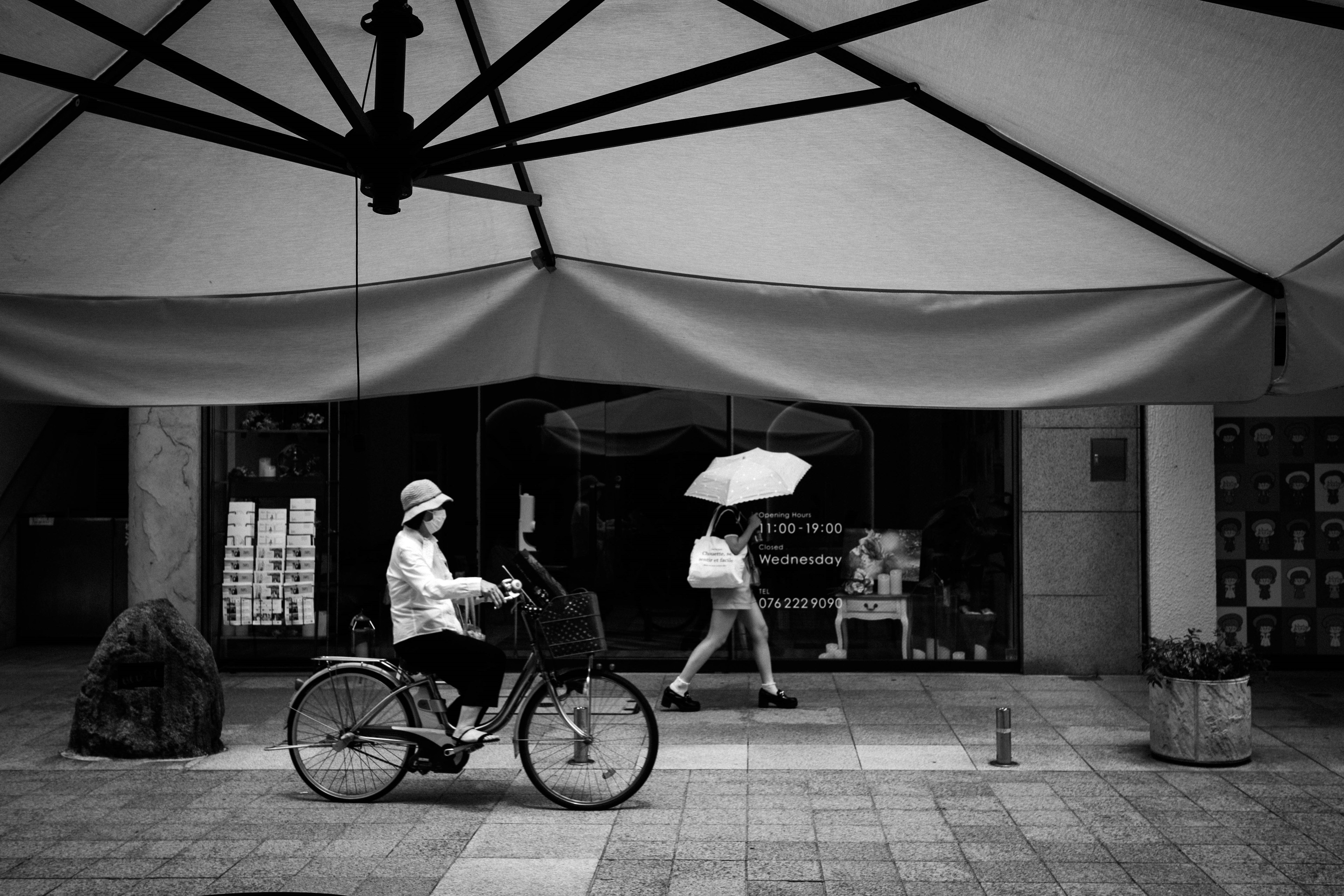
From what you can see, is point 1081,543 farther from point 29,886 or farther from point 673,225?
point 29,886

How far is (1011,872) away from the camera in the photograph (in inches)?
245

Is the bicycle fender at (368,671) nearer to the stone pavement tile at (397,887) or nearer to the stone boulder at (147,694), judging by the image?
the stone pavement tile at (397,887)

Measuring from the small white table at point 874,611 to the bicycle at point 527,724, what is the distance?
5.05 metres

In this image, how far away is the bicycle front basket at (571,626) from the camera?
719 cm

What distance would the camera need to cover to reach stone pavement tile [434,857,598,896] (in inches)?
236

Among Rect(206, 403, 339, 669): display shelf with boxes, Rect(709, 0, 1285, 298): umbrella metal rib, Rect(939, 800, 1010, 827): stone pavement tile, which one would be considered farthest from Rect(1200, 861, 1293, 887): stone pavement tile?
Rect(206, 403, 339, 669): display shelf with boxes

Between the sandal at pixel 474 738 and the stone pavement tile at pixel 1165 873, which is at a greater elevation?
the sandal at pixel 474 738

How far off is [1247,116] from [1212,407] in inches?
366

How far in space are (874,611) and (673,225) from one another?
8.49 metres

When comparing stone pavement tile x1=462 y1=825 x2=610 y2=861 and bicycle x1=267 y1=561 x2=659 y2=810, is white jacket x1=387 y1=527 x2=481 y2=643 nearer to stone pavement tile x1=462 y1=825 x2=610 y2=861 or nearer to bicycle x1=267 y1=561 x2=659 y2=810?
bicycle x1=267 y1=561 x2=659 y2=810

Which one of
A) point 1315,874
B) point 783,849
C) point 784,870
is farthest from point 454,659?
point 1315,874

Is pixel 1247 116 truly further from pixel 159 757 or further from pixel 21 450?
pixel 21 450

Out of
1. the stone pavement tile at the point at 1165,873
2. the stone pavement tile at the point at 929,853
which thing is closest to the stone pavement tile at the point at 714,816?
the stone pavement tile at the point at 929,853

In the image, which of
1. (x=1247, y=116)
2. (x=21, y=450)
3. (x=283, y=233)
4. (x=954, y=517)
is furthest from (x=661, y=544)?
(x=1247, y=116)
